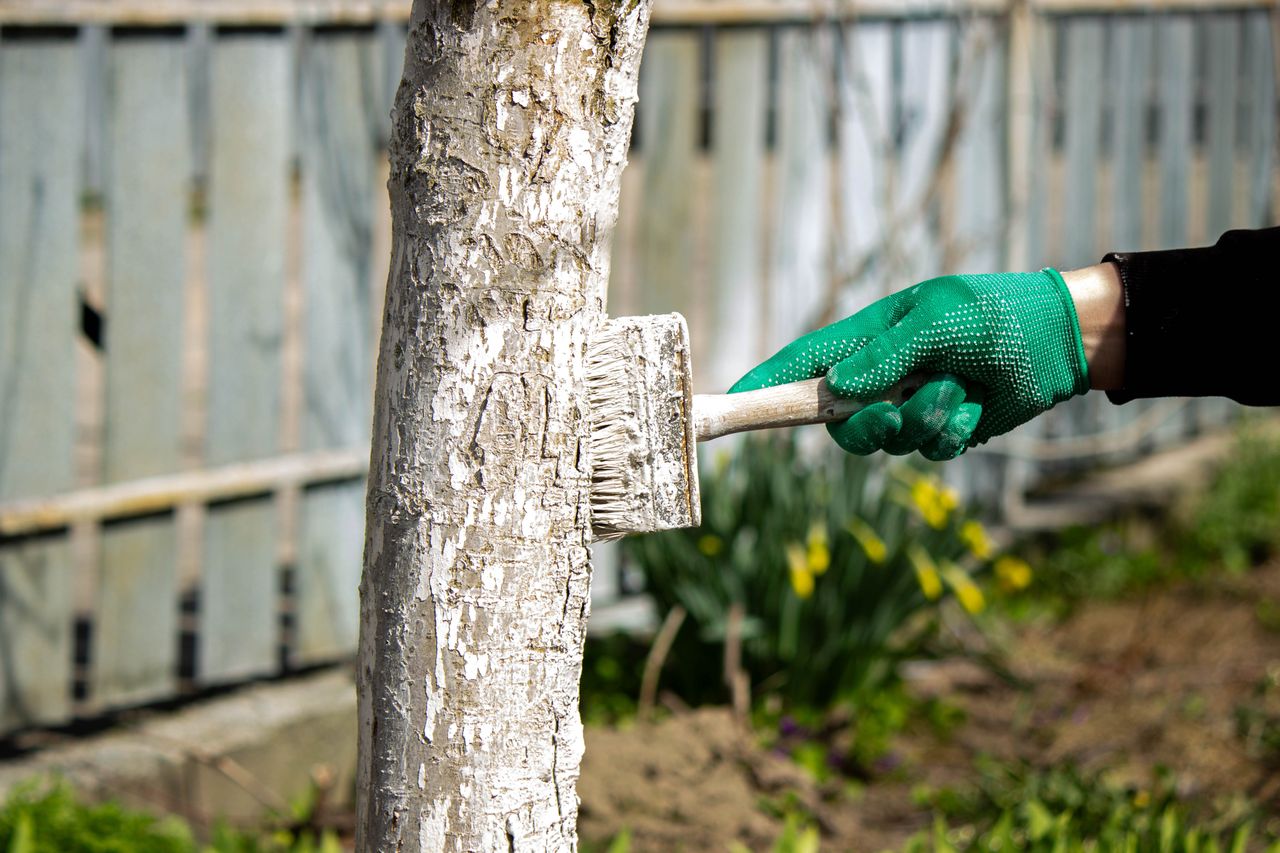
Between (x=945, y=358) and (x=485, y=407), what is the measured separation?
72cm

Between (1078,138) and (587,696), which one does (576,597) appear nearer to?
(587,696)

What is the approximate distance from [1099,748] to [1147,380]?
5.14 feet

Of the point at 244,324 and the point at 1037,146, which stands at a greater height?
the point at 1037,146

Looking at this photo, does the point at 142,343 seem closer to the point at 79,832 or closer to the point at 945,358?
the point at 79,832

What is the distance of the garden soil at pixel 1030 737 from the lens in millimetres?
2908

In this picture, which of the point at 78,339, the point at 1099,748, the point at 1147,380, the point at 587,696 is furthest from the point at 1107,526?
the point at 78,339

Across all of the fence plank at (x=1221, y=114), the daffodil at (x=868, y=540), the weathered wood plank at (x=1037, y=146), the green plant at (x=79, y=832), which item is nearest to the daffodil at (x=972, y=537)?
the daffodil at (x=868, y=540)

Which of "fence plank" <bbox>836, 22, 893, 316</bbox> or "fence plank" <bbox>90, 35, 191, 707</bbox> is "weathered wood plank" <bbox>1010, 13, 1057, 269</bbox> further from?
"fence plank" <bbox>90, 35, 191, 707</bbox>

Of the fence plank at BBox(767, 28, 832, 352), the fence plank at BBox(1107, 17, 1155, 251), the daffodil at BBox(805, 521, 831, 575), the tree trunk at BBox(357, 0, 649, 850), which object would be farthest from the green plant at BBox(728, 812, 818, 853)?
the fence plank at BBox(1107, 17, 1155, 251)

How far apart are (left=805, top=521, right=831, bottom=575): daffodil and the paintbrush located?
65.8 inches

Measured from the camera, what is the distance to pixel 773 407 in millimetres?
1835

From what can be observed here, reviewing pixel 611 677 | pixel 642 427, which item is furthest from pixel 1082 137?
pixel 642 427

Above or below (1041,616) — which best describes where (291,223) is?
above

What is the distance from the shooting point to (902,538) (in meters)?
3.57
